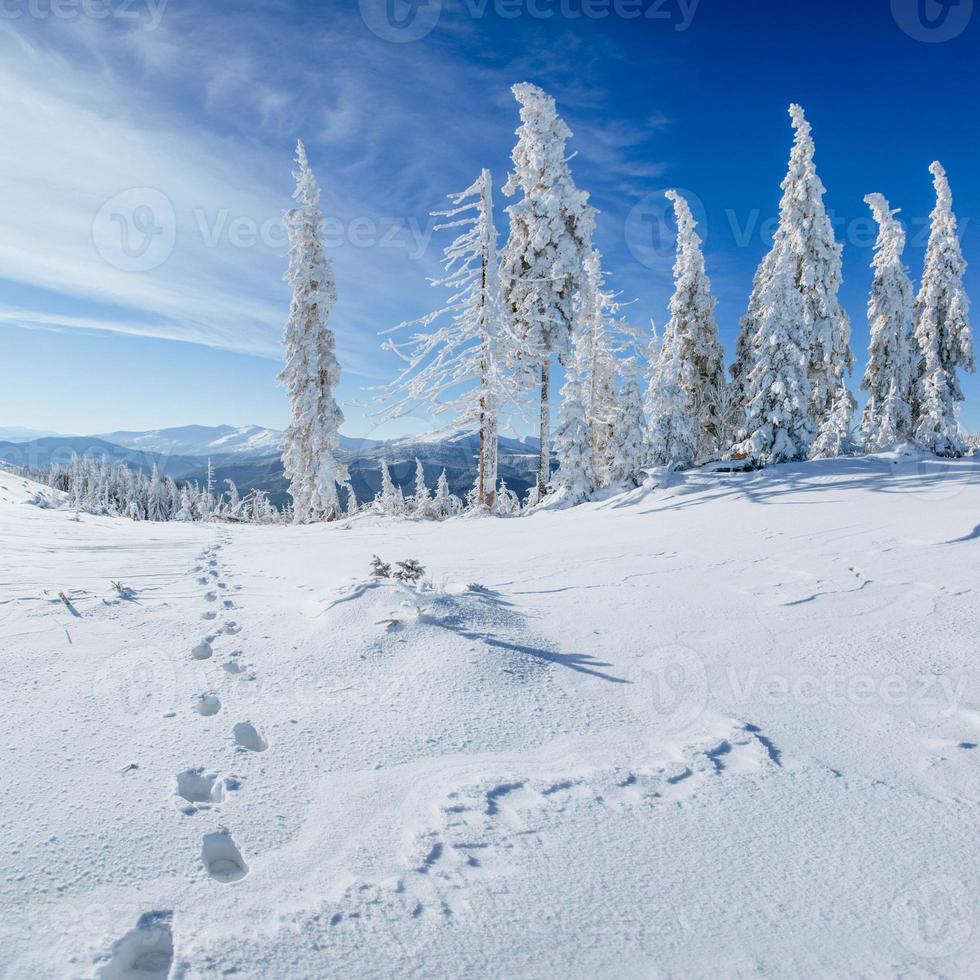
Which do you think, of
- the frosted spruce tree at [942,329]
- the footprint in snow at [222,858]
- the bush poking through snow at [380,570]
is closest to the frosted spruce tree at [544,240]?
the bush poking through snow at [380,570]

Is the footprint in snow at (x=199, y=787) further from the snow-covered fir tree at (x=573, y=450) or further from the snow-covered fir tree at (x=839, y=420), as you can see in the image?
the snow-covered fir tree at (x=839, y=420)

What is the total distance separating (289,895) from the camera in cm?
189

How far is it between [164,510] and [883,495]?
94.8m

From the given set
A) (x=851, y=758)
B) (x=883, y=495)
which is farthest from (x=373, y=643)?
(x=883, y=495)

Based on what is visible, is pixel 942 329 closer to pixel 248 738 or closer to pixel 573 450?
pixel 573 450

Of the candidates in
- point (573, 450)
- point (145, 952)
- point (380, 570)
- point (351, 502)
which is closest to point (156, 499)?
point (351, 502)

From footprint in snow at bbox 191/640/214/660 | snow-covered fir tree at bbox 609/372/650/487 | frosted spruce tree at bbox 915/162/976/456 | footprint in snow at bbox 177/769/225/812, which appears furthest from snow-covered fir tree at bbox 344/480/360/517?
frosted spruce tree at bbox 915/162/976/456

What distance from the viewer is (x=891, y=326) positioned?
26.1m

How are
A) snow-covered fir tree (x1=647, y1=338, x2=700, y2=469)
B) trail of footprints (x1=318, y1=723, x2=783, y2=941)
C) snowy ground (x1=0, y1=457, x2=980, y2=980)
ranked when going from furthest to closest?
snow-covered fir tree (x1=647, y1=338, x2=700, y2=469) → trail of footprints (x1=318, y1=723, x2=783, y2=941) → snowy ground (x1=0, y1=457, x2=980, y2=980)

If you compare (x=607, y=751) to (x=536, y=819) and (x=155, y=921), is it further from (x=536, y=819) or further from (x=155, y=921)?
(x=155, y=921)

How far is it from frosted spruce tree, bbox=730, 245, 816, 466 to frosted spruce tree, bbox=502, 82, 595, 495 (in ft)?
21.6

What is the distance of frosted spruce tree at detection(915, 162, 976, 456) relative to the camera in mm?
23328

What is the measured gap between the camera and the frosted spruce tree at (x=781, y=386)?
17.8 metres

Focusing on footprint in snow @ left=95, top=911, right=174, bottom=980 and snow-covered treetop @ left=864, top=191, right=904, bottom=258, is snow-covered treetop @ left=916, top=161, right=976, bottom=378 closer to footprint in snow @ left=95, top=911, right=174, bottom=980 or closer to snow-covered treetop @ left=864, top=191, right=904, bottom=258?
snow-covered treetop @ left=864, top=191, right=904, bottom=258
